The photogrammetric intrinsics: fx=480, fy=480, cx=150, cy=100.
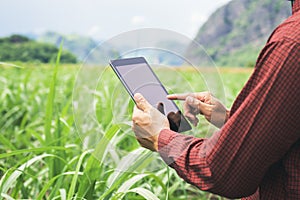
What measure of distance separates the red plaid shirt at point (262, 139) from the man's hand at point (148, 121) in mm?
48

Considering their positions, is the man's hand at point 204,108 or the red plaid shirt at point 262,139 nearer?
the red plaid shirt at point 262,139

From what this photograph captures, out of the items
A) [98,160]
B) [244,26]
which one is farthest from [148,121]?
[244,26]

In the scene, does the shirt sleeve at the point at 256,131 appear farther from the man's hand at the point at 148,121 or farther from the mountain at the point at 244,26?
the mountain at the point at 244,26

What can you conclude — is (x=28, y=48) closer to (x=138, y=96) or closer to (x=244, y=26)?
(x=244, y=26)

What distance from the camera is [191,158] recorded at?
0.84 m

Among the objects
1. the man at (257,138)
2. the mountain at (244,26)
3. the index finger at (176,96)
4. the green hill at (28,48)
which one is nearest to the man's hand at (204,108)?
the index finger at (176,96)

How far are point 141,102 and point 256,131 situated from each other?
0.24m

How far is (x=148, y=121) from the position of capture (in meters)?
0.89

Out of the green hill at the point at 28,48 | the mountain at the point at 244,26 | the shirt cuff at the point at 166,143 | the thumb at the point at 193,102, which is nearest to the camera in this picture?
the shirt cuff at the point at 166,143

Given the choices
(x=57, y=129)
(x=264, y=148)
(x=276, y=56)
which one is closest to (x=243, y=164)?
(x=264, y=148)

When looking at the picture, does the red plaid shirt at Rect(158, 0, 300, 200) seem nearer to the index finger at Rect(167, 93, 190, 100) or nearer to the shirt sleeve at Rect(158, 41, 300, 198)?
the shirt sleeve at Rect(158, 41, 300, 198)

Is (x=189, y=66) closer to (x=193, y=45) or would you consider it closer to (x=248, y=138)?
(x=193, y=45)

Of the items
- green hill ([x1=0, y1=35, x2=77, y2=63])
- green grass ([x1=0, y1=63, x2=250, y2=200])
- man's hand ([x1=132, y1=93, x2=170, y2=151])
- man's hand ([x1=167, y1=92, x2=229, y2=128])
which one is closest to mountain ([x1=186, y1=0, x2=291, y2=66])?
green hill ([x1=0, y1=35, x2=77, y2=63])

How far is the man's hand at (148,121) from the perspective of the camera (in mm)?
890
